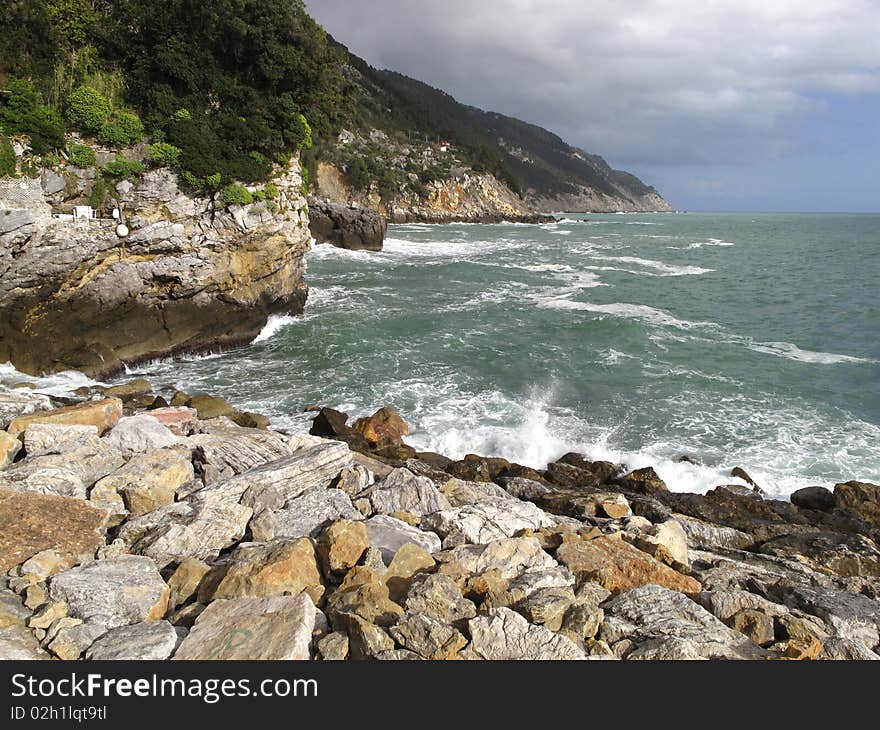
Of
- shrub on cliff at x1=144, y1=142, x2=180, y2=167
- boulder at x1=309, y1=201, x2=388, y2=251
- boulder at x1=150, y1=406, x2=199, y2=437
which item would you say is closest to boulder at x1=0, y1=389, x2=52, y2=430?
boulder at x1=150, y1=406, x2=199, y2=437

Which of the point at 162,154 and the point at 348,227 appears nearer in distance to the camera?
the point at 162,154

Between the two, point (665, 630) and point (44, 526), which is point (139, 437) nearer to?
point (44, 526)

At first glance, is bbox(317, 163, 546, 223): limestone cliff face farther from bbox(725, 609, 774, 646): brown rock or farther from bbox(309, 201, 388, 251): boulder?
bbox(725, 609, 774, 646): brown rock

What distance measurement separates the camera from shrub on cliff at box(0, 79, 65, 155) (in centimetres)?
1538

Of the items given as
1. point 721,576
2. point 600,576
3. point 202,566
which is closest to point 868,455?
point 721,576

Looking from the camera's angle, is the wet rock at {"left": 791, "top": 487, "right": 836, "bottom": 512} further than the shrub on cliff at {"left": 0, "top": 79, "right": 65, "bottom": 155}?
No

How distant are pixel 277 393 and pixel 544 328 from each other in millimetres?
12377

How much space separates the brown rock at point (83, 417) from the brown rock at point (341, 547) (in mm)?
5270

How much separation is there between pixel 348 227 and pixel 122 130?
3413cm

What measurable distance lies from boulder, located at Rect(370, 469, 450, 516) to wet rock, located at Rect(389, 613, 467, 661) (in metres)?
3.09

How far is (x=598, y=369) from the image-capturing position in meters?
18.9

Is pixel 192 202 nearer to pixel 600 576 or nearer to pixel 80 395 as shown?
pixel 80 395

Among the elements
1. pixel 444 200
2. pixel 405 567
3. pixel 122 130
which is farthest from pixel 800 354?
pixel 444 200

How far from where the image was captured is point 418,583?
5.30m
